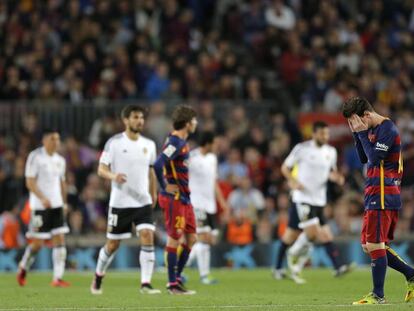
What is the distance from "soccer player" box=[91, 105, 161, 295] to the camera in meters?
15.8

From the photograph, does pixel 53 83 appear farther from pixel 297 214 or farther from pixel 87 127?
pixel 297 214

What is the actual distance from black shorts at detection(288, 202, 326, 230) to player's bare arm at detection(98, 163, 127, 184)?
4.74 meters

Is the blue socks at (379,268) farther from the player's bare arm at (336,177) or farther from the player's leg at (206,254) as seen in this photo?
the player's bare arm at (336,177)

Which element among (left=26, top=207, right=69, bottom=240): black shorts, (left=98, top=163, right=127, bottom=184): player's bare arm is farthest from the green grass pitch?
(left=98, top=163, right=127, bottom=184): player's bare arm

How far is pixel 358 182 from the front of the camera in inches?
1016

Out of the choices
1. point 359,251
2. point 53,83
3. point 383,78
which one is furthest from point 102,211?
point 383,78

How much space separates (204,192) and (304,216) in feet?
5.84

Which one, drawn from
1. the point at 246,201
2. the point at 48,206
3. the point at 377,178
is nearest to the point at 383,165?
the point at 377,178

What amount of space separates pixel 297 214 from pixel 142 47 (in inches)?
333

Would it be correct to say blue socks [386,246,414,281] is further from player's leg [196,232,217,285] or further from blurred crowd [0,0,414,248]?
blurred crowd [0,0,414,248]

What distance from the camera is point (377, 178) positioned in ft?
43.8

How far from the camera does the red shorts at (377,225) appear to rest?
13.4 m

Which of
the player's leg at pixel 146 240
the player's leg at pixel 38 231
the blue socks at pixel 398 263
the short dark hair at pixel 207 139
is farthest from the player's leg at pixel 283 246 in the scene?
the blue socks at pixel 398 263

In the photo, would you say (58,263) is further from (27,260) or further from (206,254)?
(206,254)
